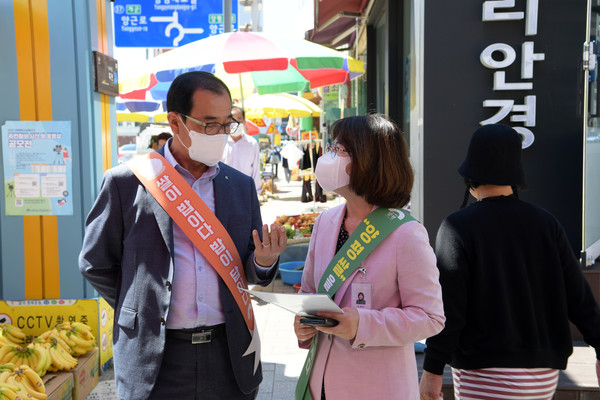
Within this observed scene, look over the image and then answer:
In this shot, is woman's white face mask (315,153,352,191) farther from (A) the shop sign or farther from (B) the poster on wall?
(A) the shop sign

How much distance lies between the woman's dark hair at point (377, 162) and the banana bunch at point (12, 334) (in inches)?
122

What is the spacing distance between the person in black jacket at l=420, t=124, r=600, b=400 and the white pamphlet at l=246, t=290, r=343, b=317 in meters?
0.72

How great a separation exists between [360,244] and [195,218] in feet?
2.16

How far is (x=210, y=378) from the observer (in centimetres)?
214

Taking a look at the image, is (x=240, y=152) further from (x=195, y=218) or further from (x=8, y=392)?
(x=195, y=218)

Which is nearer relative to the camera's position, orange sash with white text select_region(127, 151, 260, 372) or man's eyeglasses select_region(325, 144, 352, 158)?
man's eyeglasses select_region(325, 144, 352, 158)

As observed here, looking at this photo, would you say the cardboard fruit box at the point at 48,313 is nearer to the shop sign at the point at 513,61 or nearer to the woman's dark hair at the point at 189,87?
the woman's dark hair at the point at 189,87

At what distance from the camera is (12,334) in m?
4.00

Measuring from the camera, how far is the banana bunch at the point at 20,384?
2791mm

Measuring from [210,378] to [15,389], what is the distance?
4.35 ft

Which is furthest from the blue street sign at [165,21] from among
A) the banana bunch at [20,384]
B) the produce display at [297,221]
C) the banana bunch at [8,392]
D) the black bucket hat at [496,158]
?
the black bucket hat at [496,158]

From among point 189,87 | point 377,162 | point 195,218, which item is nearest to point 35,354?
point 195,218

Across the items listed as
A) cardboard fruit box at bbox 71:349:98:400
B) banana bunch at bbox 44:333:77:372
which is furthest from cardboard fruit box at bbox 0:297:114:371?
banana bunch at bbox 44:333:77:372

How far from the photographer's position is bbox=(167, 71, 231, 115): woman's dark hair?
2.21 metres
